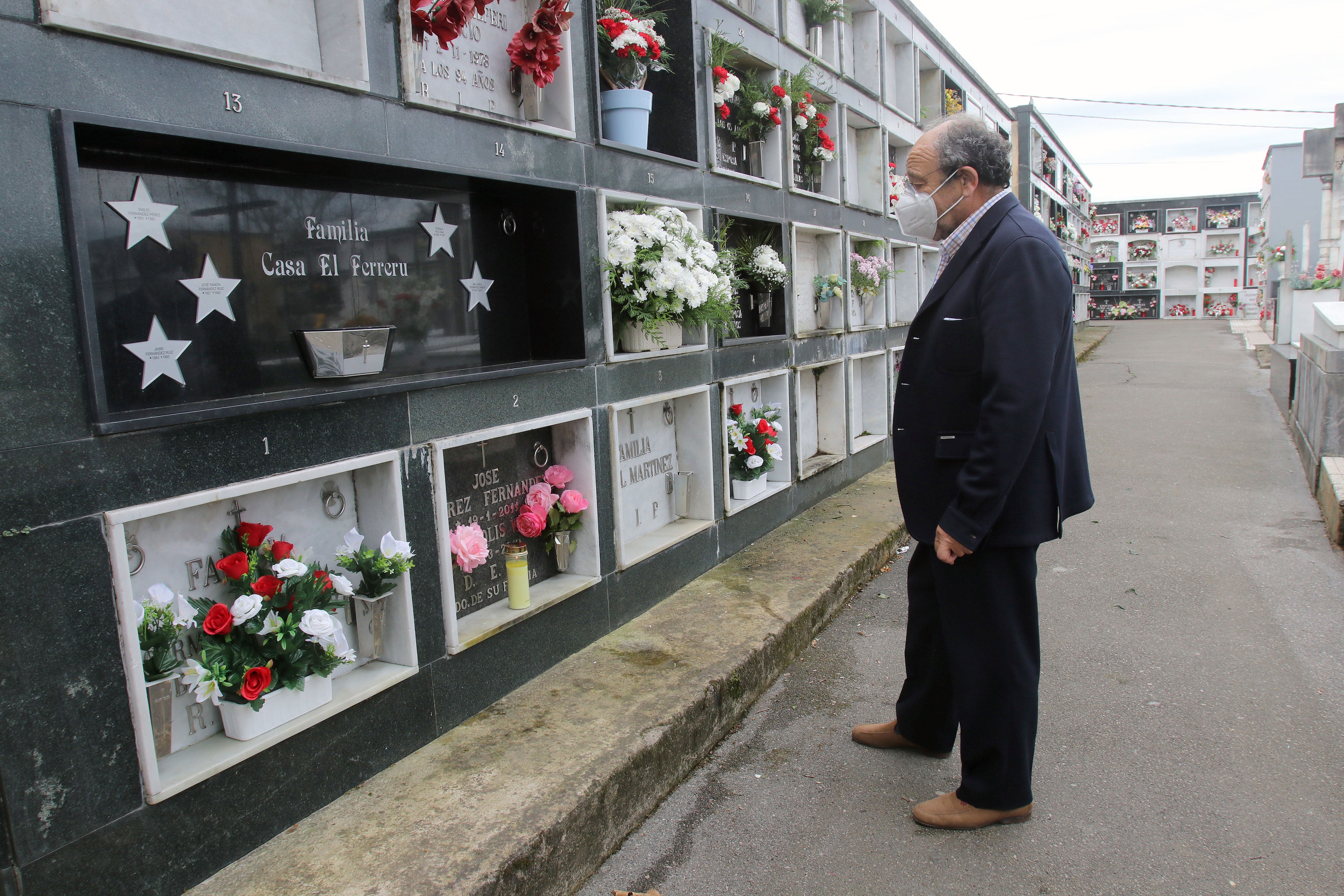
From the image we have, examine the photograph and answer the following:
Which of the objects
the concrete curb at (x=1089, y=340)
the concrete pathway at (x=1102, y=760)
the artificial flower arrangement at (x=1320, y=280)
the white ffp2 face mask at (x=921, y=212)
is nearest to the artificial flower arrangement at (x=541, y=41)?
the white ffp2 face mask at (x=921, y=212)

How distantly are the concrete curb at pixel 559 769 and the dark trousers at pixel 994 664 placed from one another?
35.8 inches

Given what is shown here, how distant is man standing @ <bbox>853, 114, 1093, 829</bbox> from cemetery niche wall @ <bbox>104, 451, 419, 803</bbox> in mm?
1531

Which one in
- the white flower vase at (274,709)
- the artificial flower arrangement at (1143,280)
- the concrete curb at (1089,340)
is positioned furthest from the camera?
the artificial flower arrangement at (1143,280)

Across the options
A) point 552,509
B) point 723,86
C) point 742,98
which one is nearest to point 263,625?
point 552,509

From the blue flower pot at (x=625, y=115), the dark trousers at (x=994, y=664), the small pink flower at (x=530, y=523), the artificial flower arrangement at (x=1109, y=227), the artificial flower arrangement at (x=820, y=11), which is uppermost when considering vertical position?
the artificial flower arrangement at (x=1109, y=227)

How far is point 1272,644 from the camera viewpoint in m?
3.78

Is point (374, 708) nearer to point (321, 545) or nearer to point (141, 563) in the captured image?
point (321, 545)

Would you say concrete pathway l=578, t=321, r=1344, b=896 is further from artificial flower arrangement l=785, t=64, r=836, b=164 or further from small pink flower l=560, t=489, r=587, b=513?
artificial flower arrangement l=785, t=64, r=836, b=164

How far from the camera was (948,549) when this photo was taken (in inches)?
92.0

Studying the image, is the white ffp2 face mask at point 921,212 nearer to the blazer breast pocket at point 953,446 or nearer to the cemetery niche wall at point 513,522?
the blazer breast pocket at point 953,446

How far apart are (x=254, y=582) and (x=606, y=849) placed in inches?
46.6

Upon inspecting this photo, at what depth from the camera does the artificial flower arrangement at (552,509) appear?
335 centimetres

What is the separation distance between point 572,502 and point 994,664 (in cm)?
165

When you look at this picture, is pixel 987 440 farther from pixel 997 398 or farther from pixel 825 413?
pixel 825 413
